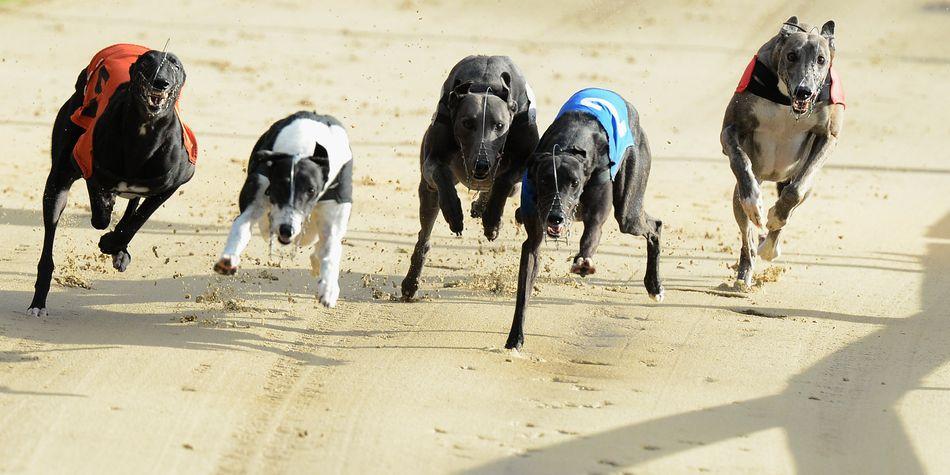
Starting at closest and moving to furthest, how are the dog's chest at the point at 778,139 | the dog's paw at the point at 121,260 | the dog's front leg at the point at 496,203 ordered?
1. the dog's front leg at the point at 496,203
2. the dog's paw at the point at 121,260
3. the dog's chest at the point at 778,139

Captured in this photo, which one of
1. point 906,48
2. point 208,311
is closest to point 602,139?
point 208,311

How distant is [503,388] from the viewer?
575cm

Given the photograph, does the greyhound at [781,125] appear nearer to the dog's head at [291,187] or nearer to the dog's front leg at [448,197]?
the dog's front leg at [448,197]

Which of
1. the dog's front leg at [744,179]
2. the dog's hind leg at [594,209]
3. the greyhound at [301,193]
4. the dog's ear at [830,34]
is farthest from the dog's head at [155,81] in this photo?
the dog's ear at [830,34]

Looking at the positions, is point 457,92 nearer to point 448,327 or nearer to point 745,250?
point 448,327

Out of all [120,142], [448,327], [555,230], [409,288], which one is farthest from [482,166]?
[120,142]

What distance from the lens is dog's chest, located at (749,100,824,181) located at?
25.2 ft

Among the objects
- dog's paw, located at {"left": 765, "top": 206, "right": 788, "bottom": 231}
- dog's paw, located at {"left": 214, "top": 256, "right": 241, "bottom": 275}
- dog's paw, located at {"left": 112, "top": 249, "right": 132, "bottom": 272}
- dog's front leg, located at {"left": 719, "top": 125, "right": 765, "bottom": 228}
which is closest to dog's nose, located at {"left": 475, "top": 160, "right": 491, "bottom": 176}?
dog's paw, located at {"left": 214, "top": 256, "right": 241, "bottom": 275}

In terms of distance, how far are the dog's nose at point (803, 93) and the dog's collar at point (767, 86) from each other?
48cm

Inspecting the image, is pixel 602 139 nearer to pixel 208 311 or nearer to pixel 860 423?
pixel 860 423

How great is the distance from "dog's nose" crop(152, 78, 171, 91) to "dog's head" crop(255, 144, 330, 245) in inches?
32.6

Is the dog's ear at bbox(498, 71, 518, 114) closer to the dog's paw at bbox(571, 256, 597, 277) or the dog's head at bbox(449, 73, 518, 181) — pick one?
the dog's head at bbox(449, 73, 518, 181)

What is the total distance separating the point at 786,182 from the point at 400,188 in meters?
3.43

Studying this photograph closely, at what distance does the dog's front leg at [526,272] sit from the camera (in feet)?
A: 20.0
